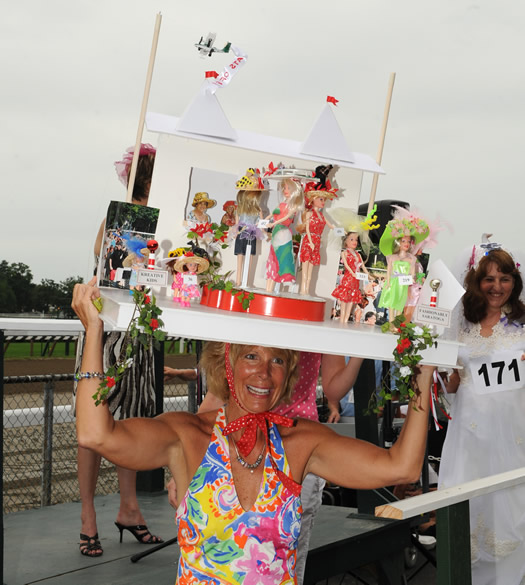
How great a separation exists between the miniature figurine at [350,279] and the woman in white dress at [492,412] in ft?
6.98

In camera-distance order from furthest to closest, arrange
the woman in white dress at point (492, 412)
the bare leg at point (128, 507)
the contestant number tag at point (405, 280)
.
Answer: the woman in white dress at point (492, 412) → the bare leg at point (128, 507) → the contestant number tag at point (405, 280)

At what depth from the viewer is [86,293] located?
84.5 inches

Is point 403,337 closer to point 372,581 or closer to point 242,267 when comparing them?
point 242,267

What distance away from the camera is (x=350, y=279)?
264 centimetres

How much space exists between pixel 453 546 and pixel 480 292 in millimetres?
2633

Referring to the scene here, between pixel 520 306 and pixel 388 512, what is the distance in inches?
116

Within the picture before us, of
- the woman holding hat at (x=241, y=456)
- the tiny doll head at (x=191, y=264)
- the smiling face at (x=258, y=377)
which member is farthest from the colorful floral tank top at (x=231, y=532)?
the tiny doll head at (x=191, y=264)

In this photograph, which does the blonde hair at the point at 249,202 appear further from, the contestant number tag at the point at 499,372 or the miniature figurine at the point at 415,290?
the contestant number tag at the point at 499,372

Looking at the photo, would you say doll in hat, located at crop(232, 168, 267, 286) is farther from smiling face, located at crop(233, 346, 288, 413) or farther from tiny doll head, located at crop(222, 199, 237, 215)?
smiling face, located at crop(233, 346, 288, 413)

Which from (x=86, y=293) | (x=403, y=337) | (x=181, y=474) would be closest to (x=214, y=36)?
(x=86, y=293)

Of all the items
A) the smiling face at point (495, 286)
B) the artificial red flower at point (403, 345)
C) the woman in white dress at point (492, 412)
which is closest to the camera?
the artificial red flower at point (403, 345)

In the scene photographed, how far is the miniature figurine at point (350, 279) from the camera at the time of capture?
262 cm

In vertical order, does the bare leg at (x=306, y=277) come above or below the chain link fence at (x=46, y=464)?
above

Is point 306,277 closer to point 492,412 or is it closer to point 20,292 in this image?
point 492,412
